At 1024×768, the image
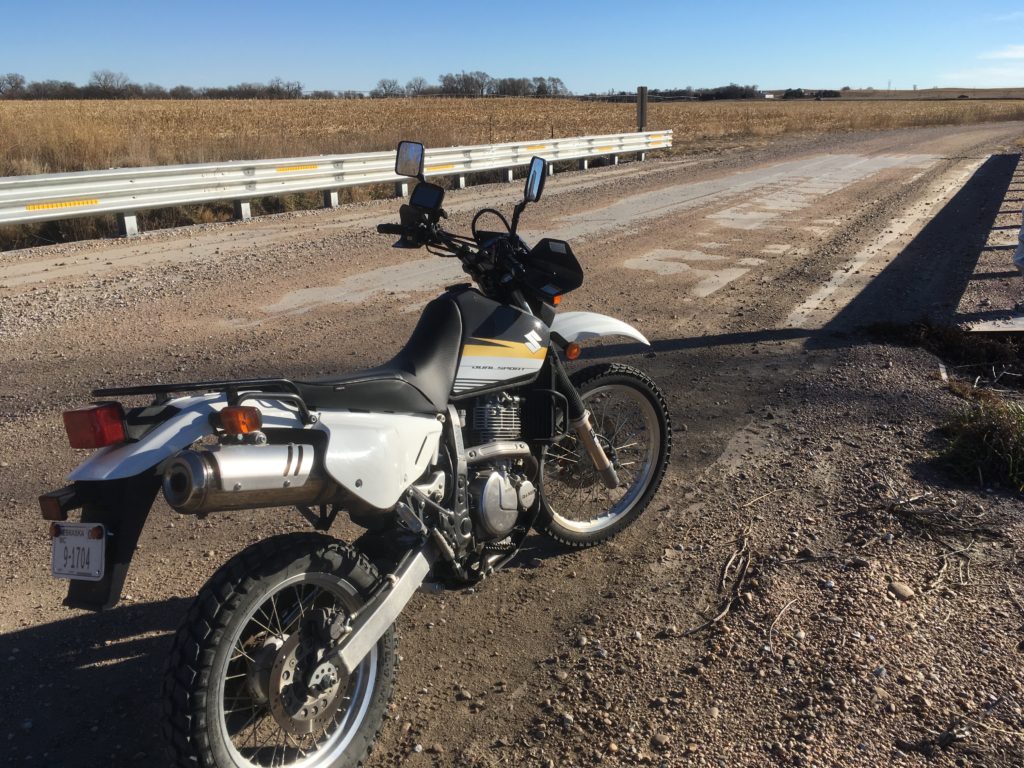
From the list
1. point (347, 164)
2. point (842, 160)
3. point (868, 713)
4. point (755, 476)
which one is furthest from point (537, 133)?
point (868, 713)

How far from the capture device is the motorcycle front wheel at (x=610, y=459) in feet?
13.3

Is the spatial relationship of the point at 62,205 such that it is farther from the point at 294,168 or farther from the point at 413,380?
the point at 413,380

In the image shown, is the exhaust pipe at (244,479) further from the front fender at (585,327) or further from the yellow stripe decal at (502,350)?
the front fender at (585,327)

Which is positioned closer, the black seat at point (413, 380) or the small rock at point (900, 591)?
the black seat at point (413, 380)

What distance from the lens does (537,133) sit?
32469 mm

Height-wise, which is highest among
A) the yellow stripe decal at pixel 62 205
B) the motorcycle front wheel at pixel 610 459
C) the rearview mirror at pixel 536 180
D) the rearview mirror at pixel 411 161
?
the rearview mirror at pixel 411 161

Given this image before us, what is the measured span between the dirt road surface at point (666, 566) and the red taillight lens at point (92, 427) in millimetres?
1078

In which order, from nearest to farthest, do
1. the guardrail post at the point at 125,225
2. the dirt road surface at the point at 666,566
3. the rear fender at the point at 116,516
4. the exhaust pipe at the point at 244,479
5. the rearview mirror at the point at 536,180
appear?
the exhaust pipe at the point at 244,479, the rear fender at the point at 116,516, the dirt road surface at the point at 666,566, the rearview mirror at the point at 536,180, the guardrail post at the point at 125,225

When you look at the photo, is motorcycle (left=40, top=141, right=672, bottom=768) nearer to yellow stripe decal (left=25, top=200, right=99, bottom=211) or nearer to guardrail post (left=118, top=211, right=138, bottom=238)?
yellow stripe decal (left=25, top=200, right=99, bottom=211)

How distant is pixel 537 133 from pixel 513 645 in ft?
101

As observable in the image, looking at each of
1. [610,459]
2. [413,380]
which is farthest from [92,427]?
[610,459]

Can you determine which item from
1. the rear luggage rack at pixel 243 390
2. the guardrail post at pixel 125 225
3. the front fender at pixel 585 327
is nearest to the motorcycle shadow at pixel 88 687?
the rear luggage rack at pixel 243 390

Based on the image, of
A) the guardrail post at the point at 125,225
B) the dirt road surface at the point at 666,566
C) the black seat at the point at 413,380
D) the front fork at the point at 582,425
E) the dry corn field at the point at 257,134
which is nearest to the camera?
the black seat at the point at 413,380

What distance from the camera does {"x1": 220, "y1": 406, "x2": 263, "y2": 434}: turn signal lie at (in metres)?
2.43
